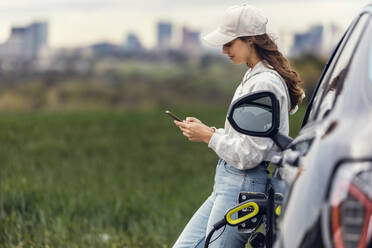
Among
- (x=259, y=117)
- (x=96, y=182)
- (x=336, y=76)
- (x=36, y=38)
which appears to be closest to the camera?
(x=336, y=76)

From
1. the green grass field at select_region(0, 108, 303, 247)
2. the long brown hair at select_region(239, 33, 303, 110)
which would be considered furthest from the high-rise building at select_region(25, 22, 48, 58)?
the long brown hair at select_region(239, 33, 303, 110)

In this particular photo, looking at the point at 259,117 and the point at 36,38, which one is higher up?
the point at 259,117

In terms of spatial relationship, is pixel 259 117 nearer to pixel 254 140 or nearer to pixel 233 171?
pixel 254 140

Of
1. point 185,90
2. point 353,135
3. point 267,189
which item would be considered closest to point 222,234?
point 267,189

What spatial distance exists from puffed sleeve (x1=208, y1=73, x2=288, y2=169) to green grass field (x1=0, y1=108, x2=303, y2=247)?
2.90 m

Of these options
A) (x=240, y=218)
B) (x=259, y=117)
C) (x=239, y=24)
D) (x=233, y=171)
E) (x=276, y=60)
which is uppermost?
(x=239, y=24)

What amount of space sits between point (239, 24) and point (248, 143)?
0.51 m

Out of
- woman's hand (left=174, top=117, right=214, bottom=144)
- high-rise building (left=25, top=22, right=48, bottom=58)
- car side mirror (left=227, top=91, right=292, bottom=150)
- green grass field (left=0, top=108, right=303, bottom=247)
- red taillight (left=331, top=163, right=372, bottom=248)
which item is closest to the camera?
red taillight (left=331, top=163, right=372, bottom=248)

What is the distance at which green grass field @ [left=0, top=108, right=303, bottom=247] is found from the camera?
629cm

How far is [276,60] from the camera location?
3.32 metres

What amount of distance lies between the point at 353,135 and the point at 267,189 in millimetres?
1128

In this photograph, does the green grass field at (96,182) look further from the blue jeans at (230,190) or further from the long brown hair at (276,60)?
the long brown hair at (276,60)

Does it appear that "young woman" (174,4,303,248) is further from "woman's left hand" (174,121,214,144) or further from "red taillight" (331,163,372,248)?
"red taillight" (331,163,372,248)

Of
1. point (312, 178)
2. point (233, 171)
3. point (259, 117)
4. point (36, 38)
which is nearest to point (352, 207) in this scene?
point (312, 178)
